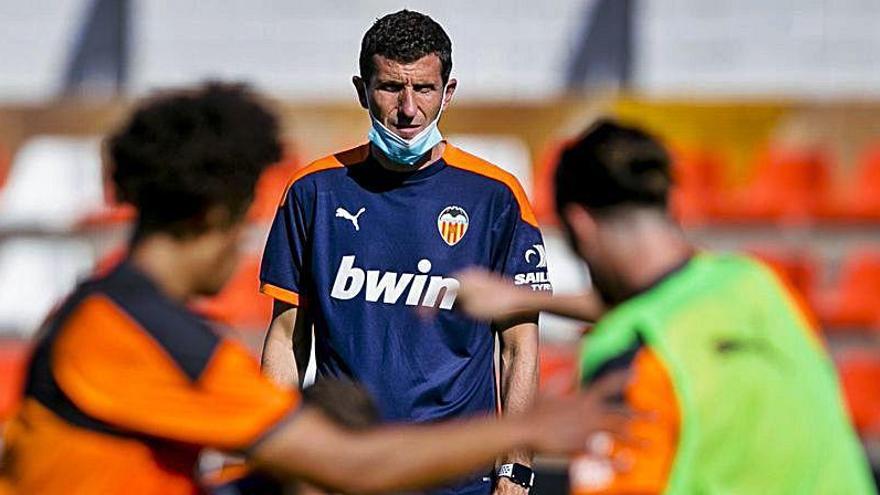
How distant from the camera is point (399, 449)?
3240 millimetres

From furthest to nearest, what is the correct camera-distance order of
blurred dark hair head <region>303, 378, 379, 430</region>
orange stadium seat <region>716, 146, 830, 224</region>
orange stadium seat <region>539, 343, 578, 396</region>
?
orange stadium seat <region>716, 146, 830, 224</region> < orange stadium seat <region>539, 343, 578, 396</region> < blurred dark hair head <region>303, 378, 379, 430</region>

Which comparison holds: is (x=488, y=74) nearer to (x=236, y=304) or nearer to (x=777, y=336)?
(x=236, y=304)

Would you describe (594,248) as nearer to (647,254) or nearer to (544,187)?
(647,254)

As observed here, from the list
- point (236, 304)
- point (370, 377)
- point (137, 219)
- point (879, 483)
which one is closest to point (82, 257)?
point (236, 304)

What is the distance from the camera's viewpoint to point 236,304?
35.6ft

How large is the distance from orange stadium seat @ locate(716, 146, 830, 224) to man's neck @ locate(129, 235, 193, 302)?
319 inches

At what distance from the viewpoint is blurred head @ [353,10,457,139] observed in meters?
5.35

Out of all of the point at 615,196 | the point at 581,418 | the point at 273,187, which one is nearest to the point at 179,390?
the point at 581,418

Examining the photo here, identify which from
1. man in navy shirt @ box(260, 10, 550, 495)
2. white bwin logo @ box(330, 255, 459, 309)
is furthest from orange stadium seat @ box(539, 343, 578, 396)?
white bwin logo @ box(330, 255, 459, 309)

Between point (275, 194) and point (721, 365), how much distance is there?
26.6 ft

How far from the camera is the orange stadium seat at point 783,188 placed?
1117cm

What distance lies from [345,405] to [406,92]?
2.05m

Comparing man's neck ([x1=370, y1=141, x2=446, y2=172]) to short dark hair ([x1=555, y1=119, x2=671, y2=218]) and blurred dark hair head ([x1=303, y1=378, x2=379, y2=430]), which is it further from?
short dark hair ([x1=555, y1=119, x2=671, y2=218])

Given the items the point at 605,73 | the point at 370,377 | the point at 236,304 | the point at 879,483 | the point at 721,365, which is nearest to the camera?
the point at 721,365
